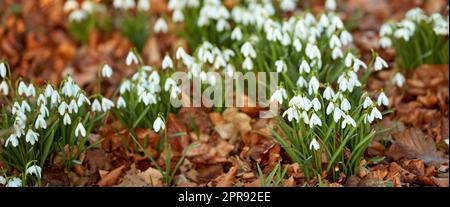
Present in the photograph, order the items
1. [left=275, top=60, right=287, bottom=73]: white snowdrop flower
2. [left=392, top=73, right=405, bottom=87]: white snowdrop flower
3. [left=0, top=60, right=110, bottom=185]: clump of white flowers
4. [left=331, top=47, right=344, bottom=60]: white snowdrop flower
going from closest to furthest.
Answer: [left=0, top=60, right=110, bottom=185]: clump of white flowers → [left=275, top=60, right=287, bottom=73]: white snowdrop flower → [left=331, top=47, right=344, bottom=60]: white snowdrop flower → [left=392, top=73, right=405, bottom=87]: white snowdrop flower

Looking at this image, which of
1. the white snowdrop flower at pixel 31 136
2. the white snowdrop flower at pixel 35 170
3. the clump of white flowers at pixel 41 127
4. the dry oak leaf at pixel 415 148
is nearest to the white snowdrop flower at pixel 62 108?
the clump of white flowers at pixel 41 127

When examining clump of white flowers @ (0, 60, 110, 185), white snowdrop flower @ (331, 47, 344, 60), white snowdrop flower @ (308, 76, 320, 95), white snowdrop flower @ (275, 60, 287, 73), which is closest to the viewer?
clump of white flowers @ (0, 60, 110, 185)

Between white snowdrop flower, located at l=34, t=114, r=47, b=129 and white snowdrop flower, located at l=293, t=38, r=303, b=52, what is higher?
white snowdrop flower, located at l=293, t=38, r=303, b=52

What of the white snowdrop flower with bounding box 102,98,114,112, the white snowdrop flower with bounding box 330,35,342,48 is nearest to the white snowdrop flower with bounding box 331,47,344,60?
the white snowdrop flower with bounding box 330,35,342,48

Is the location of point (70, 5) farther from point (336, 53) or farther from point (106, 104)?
point (336, 53)

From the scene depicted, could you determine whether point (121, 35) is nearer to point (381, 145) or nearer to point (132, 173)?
point (132, 173)

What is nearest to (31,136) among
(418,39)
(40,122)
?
(40,122)

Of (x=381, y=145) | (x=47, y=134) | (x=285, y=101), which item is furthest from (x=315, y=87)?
(x=47, y=134)

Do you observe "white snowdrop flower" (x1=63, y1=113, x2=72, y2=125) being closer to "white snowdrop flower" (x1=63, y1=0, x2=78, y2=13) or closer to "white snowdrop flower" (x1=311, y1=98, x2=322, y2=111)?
"white snowdrop flower" (x1=311, y1=98, x2=322, y2=111)

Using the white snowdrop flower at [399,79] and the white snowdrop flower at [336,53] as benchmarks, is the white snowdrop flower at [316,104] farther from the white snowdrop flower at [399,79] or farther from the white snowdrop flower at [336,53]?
the white snowdrop flower at [399,79]
